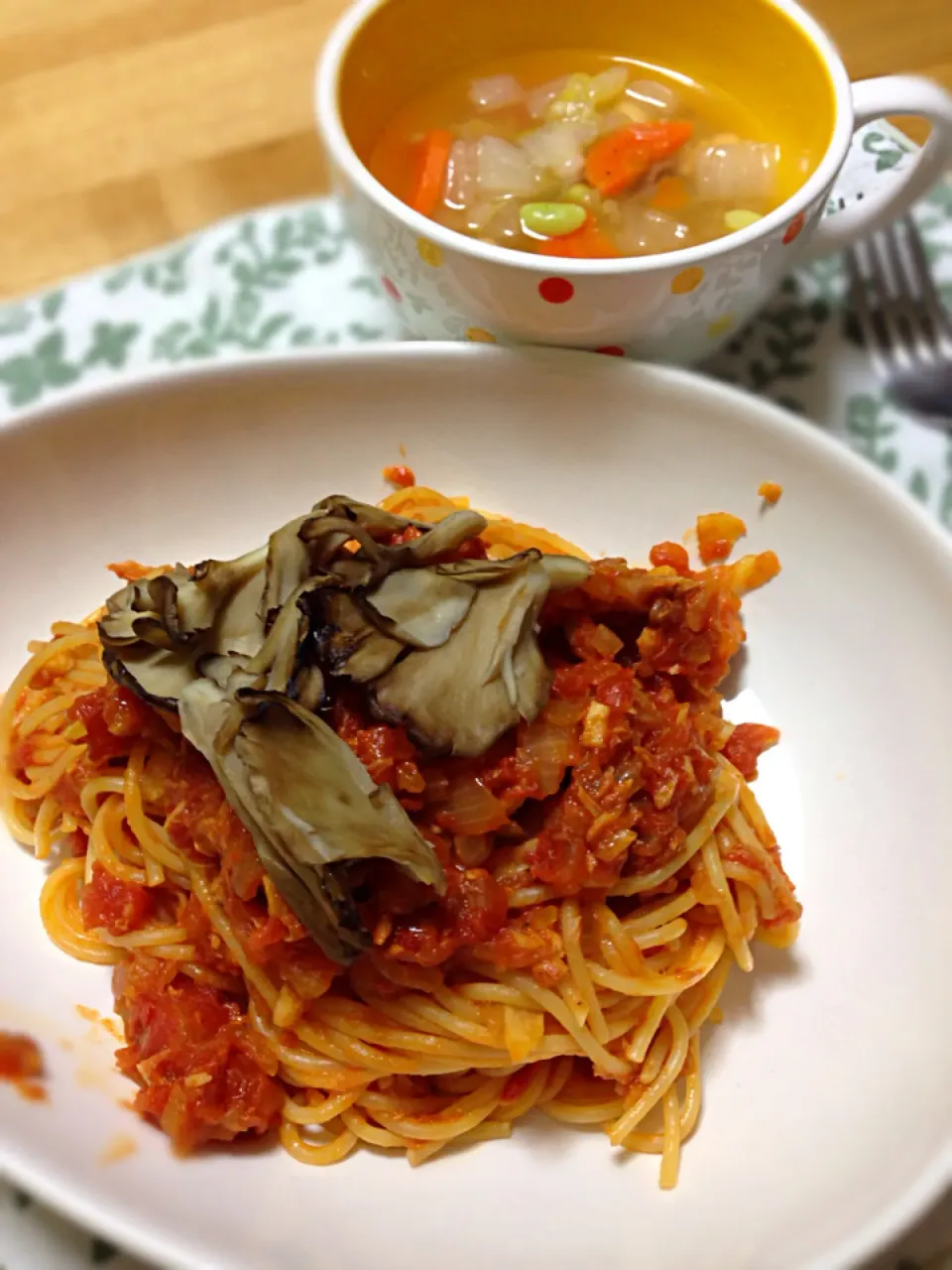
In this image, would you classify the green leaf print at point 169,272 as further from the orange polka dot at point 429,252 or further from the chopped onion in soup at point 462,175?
the orange polka dot at point 429,252

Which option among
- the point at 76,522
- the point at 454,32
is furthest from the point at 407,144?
the point at 76,522

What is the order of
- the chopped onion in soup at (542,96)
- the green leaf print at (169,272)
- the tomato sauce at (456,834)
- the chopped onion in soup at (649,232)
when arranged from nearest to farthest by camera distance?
the tomato sauce at (456,834), the chopped onion in soup at (649,232), the chopped onion in soup at (542,96), the green leaf print at (169,272)

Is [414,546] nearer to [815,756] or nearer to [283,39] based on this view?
[815,756]

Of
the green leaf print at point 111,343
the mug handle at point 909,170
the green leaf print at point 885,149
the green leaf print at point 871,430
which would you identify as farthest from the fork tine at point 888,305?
the green leaf print at point 111,343

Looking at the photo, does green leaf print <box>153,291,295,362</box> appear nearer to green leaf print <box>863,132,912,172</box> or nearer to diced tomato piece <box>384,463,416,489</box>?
diced tomato piece <box>384,463,416,489</box>

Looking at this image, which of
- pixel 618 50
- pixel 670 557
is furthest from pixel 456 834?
pixel 618 50

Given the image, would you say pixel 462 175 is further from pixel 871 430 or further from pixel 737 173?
pixel 871 430
